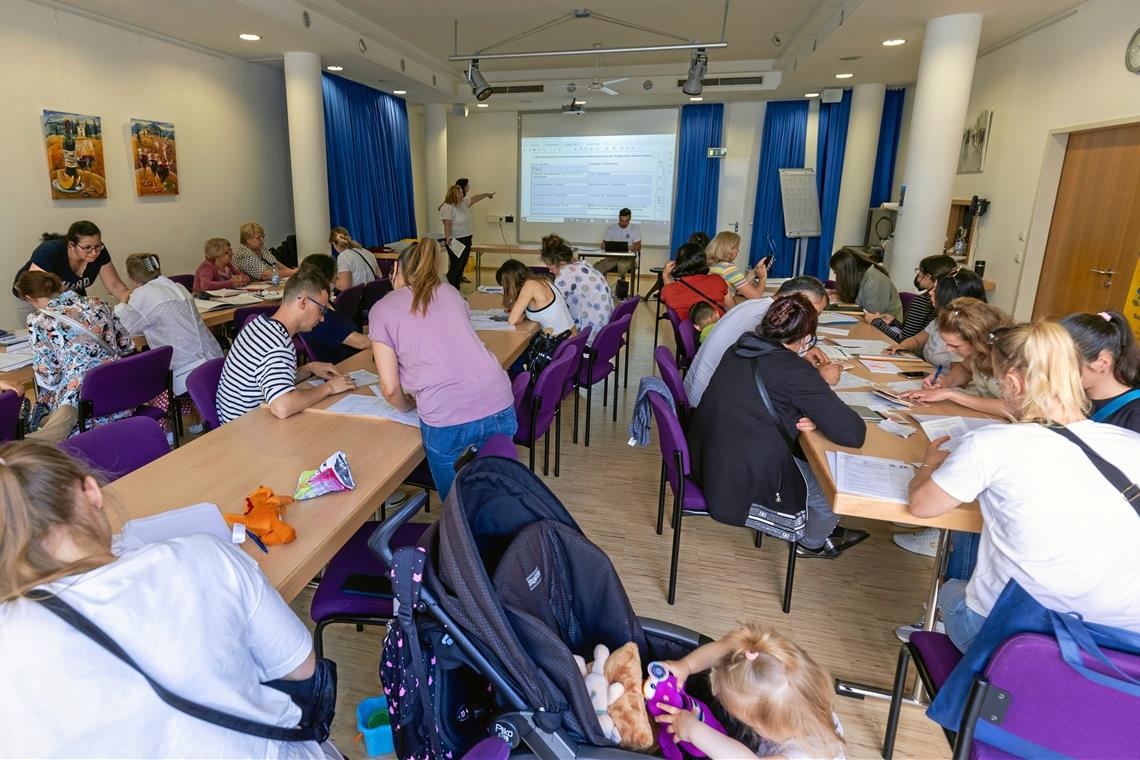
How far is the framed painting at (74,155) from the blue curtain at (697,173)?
806 centimetres

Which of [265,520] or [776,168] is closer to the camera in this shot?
[265,520]

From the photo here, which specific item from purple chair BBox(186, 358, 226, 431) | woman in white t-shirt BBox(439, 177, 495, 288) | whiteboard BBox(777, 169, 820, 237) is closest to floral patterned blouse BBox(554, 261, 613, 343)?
purple chair BBox(186, 358, 226, 431)

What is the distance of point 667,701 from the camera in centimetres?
138

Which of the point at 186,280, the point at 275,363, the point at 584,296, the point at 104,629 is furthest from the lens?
the point at 186,280

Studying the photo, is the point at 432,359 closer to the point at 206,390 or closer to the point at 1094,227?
the point at 206,390

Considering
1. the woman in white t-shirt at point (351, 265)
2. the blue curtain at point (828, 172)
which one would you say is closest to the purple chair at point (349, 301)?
the woman in white t-shirt at point (351, 265)

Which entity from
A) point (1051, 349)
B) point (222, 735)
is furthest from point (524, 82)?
point (222, 735)

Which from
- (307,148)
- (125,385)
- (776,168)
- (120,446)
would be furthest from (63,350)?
(776,168)

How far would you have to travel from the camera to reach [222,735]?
0.95 meters

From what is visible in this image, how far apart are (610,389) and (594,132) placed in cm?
708

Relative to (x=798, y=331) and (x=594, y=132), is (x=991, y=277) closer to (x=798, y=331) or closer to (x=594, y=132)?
(x=798, y=331)

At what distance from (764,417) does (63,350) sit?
10.2ft

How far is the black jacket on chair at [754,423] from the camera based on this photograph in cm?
211

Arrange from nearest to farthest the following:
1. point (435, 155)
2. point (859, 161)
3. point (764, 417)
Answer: point (764, 417) < point (859, 161) < point (435, 155)
